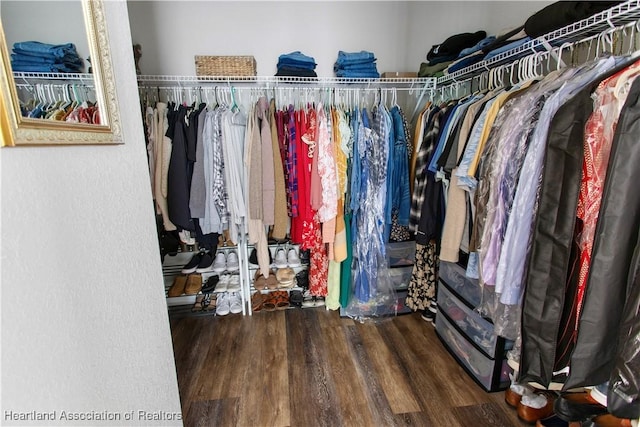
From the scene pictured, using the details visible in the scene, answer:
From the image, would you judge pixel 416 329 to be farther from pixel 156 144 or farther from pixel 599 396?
pixel 156 144

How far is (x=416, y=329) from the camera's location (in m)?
2.13

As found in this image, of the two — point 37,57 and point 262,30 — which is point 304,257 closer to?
point 262,30

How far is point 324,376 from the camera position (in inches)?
66.8

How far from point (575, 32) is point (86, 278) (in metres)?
1.73

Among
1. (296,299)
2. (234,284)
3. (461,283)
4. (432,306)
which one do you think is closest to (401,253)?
(432,306)

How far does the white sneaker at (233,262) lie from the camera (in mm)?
2418

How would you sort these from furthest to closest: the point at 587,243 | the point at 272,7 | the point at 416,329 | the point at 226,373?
the point at 272,7 < the point at 416,329 < the point at 226,373 < the point at 587,243

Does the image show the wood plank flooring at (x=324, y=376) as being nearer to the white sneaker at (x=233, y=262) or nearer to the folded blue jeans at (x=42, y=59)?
the white sneaker at (x=233, y=262)

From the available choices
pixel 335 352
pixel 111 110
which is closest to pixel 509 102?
pixel 111 110

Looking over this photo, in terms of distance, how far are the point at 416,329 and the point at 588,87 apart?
1746mm

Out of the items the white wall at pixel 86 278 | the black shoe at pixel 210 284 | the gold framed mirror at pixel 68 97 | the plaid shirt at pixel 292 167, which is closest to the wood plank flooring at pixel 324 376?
the black shoe at pixel 210 284

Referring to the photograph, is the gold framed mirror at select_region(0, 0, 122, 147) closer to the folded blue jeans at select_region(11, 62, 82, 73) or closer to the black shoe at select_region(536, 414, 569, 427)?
the folded blue jeans at select_region(11, 62, 82, 73)

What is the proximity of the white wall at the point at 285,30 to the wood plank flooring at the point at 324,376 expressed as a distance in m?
2.06

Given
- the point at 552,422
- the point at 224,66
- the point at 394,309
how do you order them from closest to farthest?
the point at 552,422 < the point at 224,66 < the point at 394,309
